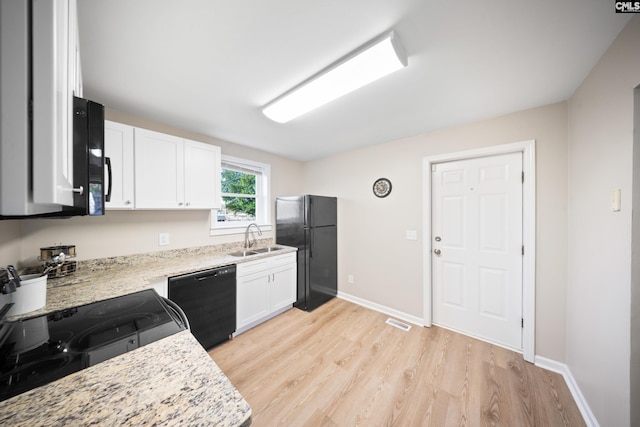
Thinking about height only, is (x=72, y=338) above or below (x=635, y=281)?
below

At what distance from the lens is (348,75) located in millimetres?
1379

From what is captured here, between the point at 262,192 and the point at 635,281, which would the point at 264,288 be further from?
the point at 635,281

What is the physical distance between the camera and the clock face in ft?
9.35

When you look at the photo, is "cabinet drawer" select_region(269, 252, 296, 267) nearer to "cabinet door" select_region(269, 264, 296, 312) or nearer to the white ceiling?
"cabinet door" select_region(269, 264, 296, 312)

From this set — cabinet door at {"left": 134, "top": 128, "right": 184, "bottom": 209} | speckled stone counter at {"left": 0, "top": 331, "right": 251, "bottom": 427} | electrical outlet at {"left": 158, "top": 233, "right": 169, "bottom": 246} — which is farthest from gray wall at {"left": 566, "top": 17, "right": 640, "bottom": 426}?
electrical outlet at {"left": 158, "top": 233, "right": 169, "bottom": 246}

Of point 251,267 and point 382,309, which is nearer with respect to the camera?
point 251,267

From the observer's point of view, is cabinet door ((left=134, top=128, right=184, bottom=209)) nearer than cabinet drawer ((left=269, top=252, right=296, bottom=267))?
Yes

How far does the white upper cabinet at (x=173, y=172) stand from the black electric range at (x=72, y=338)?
114cm

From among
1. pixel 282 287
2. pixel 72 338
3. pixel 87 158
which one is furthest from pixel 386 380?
pixel 87 158

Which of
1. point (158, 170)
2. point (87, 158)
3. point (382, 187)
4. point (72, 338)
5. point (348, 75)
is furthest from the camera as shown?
point (382, 187)

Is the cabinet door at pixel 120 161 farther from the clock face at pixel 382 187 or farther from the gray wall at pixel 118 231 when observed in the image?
the clock face at pixel 382 187

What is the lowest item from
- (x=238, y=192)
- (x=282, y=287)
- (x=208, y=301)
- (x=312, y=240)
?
(x=282, y=287)

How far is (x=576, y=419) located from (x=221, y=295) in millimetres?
2851

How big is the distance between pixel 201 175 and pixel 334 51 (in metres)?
1.87
